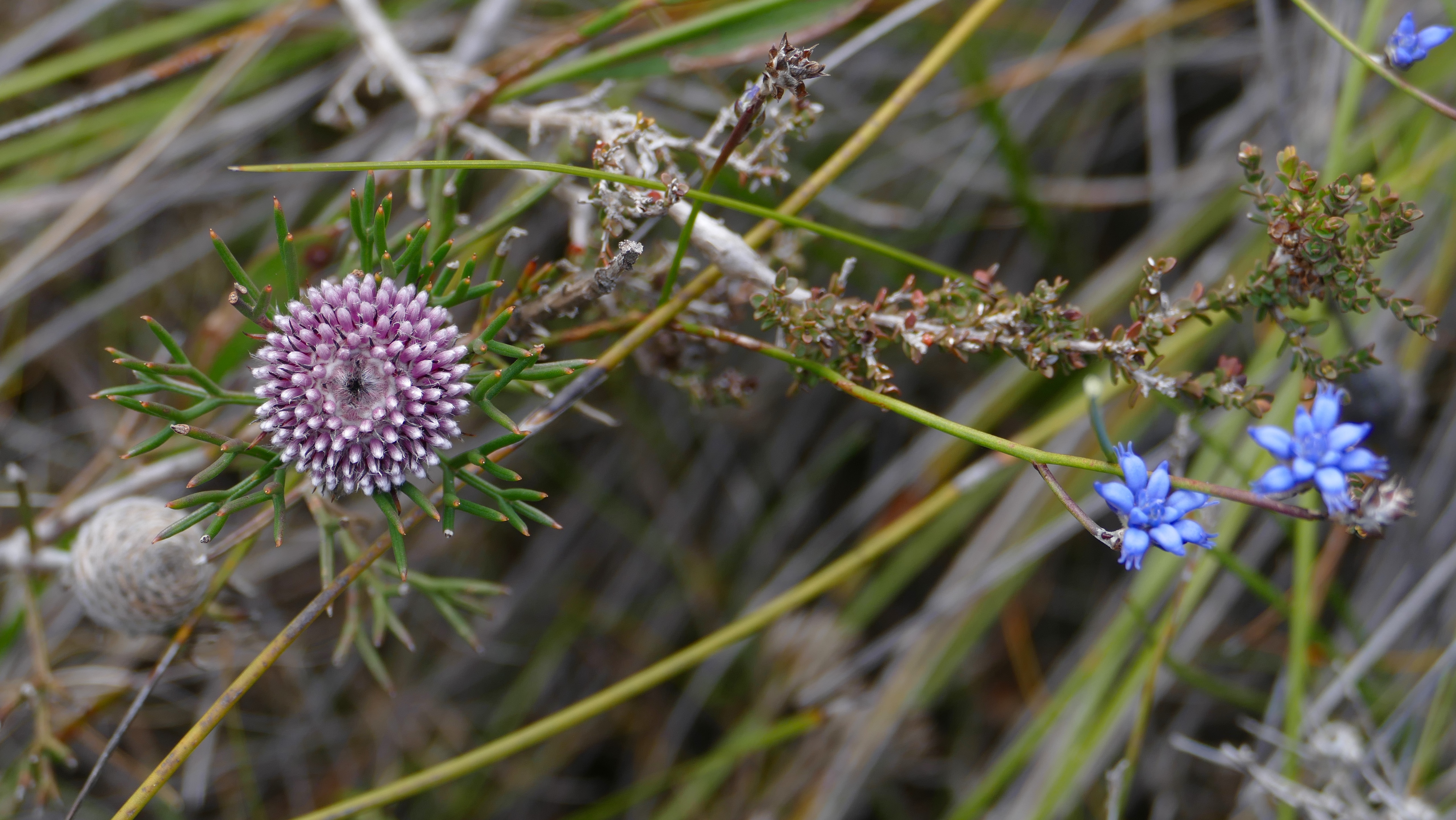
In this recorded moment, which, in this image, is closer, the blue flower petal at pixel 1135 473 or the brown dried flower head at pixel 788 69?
the blue flower petal at pixel 1135 473

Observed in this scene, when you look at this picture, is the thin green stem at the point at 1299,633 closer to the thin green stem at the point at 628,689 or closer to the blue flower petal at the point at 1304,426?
the thin green stem at the point at 628,689

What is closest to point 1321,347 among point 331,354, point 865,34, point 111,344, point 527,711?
point 865,34

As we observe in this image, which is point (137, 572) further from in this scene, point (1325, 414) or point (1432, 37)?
point (1432, 37)

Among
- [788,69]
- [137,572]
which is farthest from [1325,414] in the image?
[137,572]

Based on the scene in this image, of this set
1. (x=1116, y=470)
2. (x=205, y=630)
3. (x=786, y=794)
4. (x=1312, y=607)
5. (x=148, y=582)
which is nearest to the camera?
(x=1116, y=470)

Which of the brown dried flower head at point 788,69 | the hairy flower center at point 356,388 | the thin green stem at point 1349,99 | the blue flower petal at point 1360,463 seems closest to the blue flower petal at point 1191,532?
the blue flower petal at point 1360,463

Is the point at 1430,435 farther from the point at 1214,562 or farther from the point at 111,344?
the point at 111,344
